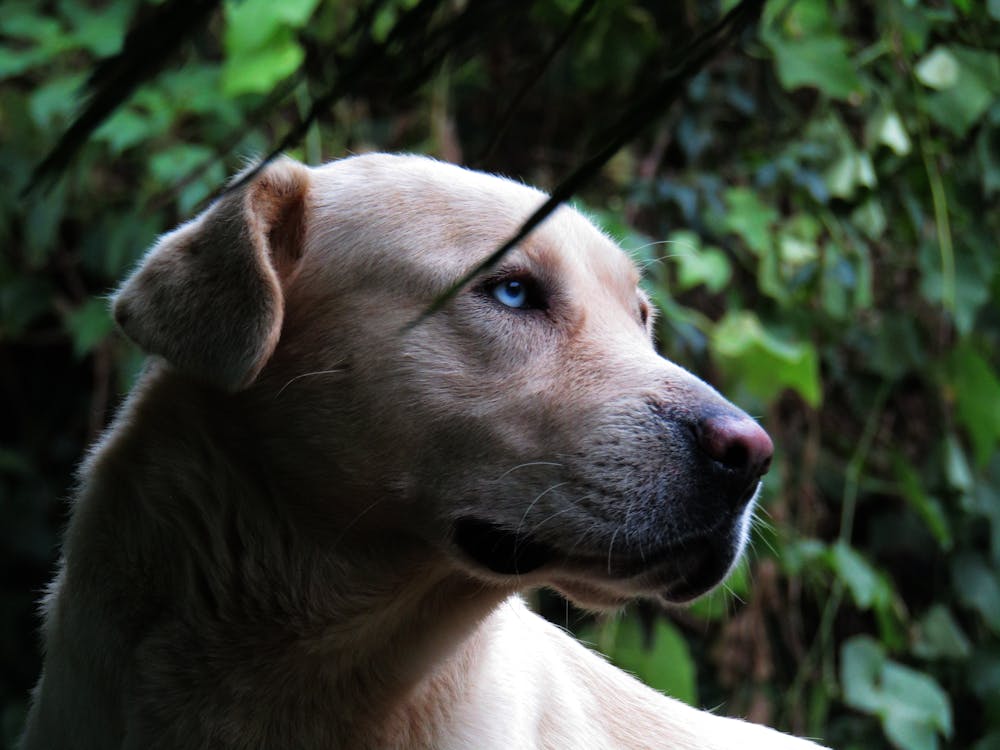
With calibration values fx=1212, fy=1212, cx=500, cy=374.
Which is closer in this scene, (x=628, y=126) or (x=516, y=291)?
(x=628, y=126)

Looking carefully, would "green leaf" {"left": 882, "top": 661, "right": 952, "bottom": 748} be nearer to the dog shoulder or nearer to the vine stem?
the vine stem

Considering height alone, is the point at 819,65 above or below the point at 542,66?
below

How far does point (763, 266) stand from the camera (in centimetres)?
419

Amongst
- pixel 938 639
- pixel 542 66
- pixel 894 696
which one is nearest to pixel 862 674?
pixel 894 696

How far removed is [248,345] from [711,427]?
2.38ft

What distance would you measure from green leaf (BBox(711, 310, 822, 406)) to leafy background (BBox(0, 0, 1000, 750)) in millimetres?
11

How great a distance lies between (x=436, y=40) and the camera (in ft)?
2.66

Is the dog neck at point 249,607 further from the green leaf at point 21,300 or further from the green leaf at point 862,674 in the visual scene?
the green leaf at point 21,300

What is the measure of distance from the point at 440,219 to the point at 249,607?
716 millimetres

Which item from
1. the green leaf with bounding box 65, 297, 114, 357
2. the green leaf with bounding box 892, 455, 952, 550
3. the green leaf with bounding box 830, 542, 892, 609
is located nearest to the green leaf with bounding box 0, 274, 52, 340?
the green leaf with bounding box 65, 297, 114, 357

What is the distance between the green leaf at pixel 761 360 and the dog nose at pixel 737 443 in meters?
1.94

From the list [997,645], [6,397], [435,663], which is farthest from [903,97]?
[6,397]

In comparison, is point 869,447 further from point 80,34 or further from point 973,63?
point 80,34

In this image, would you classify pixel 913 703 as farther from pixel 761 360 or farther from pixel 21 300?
pixel 21 300
